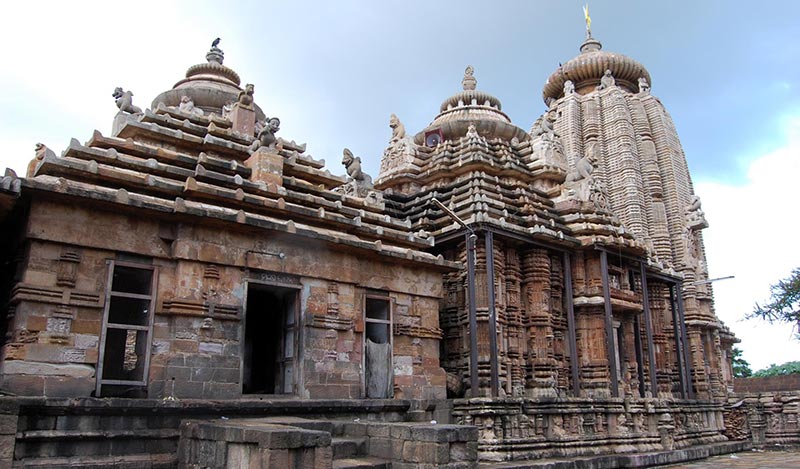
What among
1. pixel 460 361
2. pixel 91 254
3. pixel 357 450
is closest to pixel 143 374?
pixel 91 254

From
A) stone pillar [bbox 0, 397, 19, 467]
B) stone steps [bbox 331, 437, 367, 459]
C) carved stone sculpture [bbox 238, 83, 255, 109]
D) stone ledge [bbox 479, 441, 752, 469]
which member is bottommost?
stone ledge [bbox 479, 441, 752, 469]

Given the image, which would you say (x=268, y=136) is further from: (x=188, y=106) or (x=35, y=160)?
(x=35, y=160)

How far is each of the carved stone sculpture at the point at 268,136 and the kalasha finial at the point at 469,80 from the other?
1208 centimetres

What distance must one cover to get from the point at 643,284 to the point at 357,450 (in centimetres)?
1304

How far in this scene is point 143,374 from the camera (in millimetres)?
10234

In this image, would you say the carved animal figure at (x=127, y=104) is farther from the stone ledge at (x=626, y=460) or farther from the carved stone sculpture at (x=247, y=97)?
the stone ledge at (x=626, y=460)

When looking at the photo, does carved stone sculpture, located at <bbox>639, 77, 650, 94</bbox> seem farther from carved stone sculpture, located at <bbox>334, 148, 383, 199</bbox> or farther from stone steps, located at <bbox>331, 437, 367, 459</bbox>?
stone steps, located at <bbox>331, 437, 367, 459</bbox>

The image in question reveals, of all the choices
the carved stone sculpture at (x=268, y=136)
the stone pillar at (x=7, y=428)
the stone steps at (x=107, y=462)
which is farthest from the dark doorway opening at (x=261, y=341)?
the stone pillar at (x=7, y=428)

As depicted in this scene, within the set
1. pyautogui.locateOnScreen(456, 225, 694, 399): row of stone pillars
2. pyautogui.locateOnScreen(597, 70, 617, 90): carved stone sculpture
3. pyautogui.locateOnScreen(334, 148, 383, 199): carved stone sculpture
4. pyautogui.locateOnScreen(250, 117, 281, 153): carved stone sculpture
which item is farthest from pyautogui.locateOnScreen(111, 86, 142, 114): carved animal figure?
pyautogui.locateOnScreen(597, 70, 617, 90): carved stone sculpture

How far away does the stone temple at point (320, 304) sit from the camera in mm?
9367

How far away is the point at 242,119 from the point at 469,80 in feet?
39.9

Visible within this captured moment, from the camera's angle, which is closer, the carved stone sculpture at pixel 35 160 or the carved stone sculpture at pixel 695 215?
the carved stone sculpture at pixel 35 160

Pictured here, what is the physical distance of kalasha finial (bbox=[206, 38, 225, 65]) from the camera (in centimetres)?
1828

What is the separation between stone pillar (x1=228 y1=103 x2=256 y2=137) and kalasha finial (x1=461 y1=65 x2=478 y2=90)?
1157 cm
